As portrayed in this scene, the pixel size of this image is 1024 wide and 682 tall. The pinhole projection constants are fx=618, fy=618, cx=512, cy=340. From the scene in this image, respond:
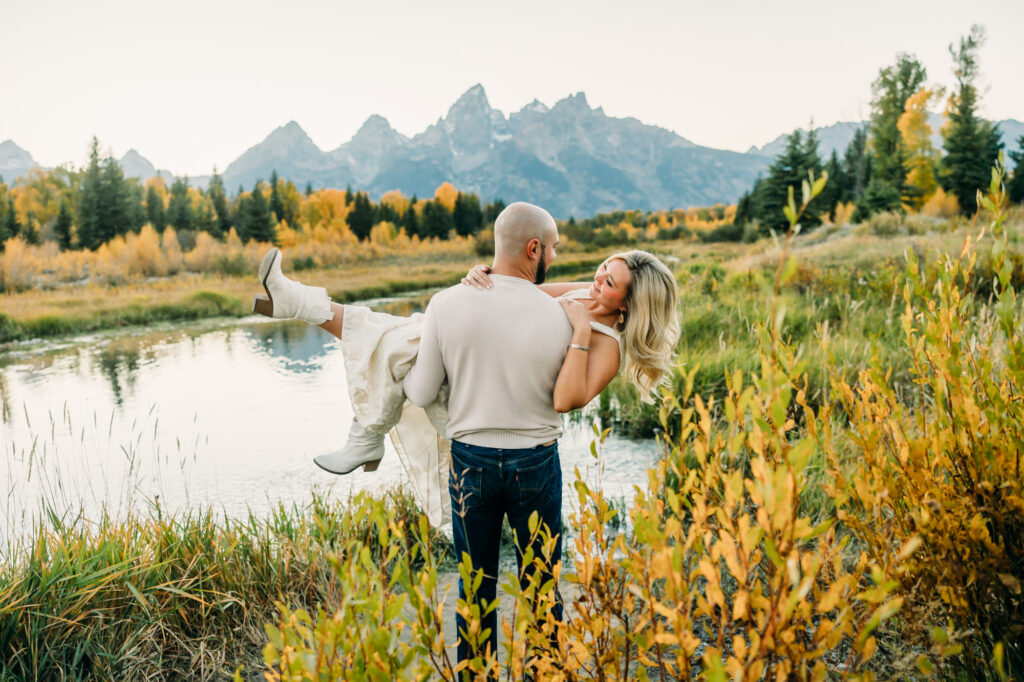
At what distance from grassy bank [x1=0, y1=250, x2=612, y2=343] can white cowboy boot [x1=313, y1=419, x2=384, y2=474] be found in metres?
14.2

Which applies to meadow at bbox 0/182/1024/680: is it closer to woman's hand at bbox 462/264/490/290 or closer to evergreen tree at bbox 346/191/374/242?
woman's hand at bbox 462/264/490/290

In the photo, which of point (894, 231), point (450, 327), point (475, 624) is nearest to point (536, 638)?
point (475, 624)

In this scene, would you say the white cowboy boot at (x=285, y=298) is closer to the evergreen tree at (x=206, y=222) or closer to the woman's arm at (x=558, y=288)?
the woman's arm at (x=558, y=288)

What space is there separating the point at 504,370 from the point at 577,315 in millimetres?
332

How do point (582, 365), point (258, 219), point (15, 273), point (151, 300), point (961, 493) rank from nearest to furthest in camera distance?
point (961, 493) → point (582, 365) → point (151, 300) → point (15, 273) → point (258, 219)

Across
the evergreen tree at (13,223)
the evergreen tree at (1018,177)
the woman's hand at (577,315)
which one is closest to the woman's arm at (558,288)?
the woman's hand at (577,315)

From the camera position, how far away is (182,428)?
7379 mm

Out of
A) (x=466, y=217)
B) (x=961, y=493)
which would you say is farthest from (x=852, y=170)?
(x=961, y=493)

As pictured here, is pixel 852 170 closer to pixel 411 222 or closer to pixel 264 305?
pixel 411 222

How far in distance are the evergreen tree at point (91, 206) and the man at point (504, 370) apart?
141ft

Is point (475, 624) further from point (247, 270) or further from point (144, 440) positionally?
point (247, 270)

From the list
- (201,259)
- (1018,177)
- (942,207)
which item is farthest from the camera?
(1018,177)

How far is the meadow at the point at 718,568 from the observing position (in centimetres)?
102

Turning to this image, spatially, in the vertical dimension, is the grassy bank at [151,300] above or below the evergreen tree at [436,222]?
below
